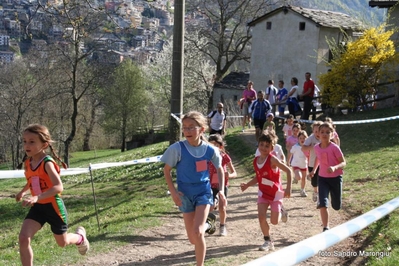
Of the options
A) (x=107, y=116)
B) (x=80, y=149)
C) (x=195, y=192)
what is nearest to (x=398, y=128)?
(x=195, y=192)

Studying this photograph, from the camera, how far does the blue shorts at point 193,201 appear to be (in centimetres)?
645

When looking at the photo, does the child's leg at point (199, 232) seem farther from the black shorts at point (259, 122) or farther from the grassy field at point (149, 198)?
the black shorts at point (259, 122)

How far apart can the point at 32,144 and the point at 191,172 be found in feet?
5.61

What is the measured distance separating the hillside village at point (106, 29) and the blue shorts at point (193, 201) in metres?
8.01

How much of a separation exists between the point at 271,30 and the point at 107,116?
22342mm

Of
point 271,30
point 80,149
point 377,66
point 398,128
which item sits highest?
point 271,30

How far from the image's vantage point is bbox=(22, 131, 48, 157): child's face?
20.3 feet

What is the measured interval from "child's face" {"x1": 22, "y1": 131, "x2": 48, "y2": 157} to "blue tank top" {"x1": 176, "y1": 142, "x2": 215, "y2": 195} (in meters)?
1.48

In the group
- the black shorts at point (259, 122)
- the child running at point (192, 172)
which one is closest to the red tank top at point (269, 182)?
the child running at point (192, 172)

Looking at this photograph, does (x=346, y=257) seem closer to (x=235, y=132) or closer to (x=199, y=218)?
(x=199, y=218)

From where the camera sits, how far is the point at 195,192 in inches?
254

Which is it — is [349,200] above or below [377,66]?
below

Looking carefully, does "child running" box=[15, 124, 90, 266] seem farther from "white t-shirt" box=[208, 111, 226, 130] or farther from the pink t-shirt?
"white t-shirt" box=[208, 111, 226, 130]

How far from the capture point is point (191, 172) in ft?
21.1
